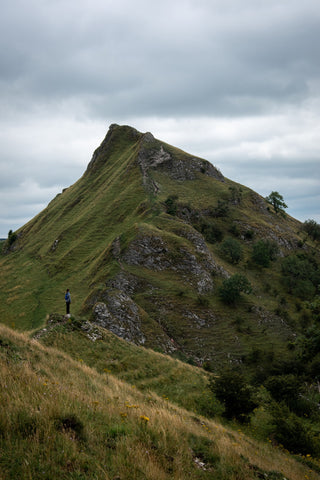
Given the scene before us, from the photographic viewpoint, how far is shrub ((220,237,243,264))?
56.4 meters

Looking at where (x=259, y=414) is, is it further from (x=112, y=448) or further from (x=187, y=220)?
(x=187, y=220)

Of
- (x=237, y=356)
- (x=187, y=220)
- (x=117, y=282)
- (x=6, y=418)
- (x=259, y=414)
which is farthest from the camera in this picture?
(x=187, y=220)

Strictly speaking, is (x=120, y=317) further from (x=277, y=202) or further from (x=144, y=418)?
(x=277, y=202)

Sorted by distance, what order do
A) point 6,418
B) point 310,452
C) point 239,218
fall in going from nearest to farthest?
point 6,418
point 310,452
point 239,218

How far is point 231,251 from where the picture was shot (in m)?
56.7

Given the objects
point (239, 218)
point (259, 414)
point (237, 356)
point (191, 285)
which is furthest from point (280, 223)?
point (259, 414)

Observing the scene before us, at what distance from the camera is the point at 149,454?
5480 millimetres

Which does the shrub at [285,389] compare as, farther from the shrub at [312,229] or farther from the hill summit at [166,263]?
the shrub at [312,229]

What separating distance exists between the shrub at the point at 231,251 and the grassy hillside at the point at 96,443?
4916 cm

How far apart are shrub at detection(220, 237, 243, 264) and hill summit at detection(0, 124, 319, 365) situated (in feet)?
0.68

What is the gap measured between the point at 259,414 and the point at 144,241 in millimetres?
33098

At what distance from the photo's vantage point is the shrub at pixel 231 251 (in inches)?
2219

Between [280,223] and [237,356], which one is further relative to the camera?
[280,223]

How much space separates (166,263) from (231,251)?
18370mm
